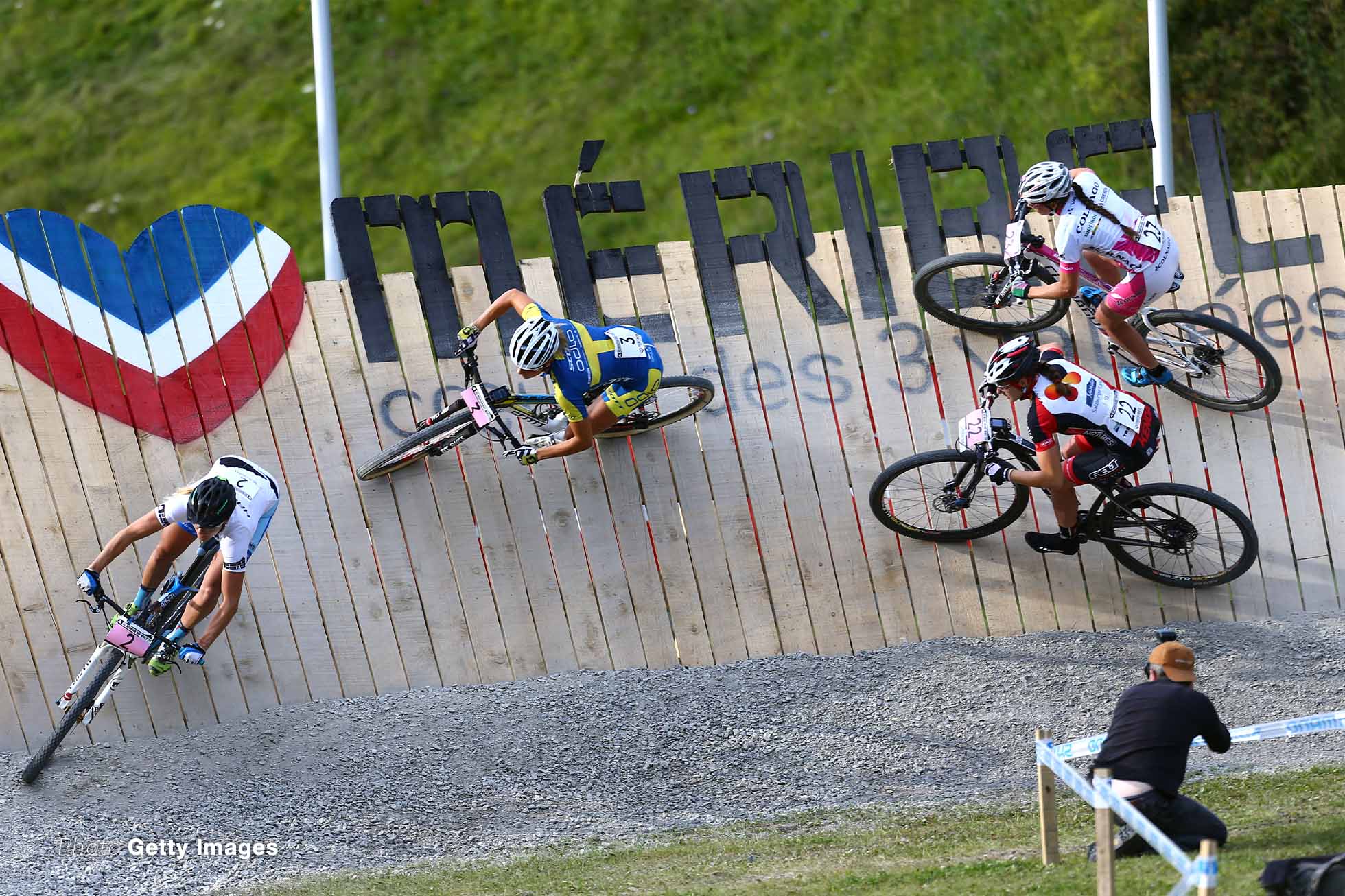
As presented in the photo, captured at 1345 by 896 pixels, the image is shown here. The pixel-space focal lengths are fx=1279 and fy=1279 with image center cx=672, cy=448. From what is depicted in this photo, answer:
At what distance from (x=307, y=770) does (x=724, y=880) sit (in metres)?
2.94

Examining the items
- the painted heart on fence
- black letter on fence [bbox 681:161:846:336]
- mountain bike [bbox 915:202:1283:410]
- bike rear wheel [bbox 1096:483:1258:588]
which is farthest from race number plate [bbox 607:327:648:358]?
bike rear wheel [bbox 1096:483:1258:588]

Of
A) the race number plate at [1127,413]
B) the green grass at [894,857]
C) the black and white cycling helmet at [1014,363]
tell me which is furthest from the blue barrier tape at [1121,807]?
the race number plate at [1127,413]

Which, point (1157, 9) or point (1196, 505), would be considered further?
point (1157, 9)

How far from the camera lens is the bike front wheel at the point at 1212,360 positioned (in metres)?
8.82

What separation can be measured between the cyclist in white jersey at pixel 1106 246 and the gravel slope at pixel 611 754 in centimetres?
221

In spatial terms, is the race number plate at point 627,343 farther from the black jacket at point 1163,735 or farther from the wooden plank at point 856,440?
the black jacket at point 1163,735

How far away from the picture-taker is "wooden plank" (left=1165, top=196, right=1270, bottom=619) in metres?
8.90

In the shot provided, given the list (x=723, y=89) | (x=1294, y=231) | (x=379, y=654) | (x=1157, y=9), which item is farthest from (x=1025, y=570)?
(x=723, y=89)

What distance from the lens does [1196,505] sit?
28.0 feet

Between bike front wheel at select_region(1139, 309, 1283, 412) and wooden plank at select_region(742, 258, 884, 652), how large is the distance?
2.34 meters

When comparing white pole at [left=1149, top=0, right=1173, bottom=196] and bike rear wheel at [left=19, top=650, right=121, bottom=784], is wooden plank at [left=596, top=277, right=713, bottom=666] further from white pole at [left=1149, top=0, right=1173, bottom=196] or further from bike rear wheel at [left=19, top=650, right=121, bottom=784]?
white pole at [left=1149, top=0, right=1173, bottom=196]

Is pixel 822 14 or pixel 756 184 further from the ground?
pixel 822 14

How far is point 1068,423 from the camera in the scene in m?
7.83

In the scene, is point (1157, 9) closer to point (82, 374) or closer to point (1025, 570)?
point (1025, 570)
